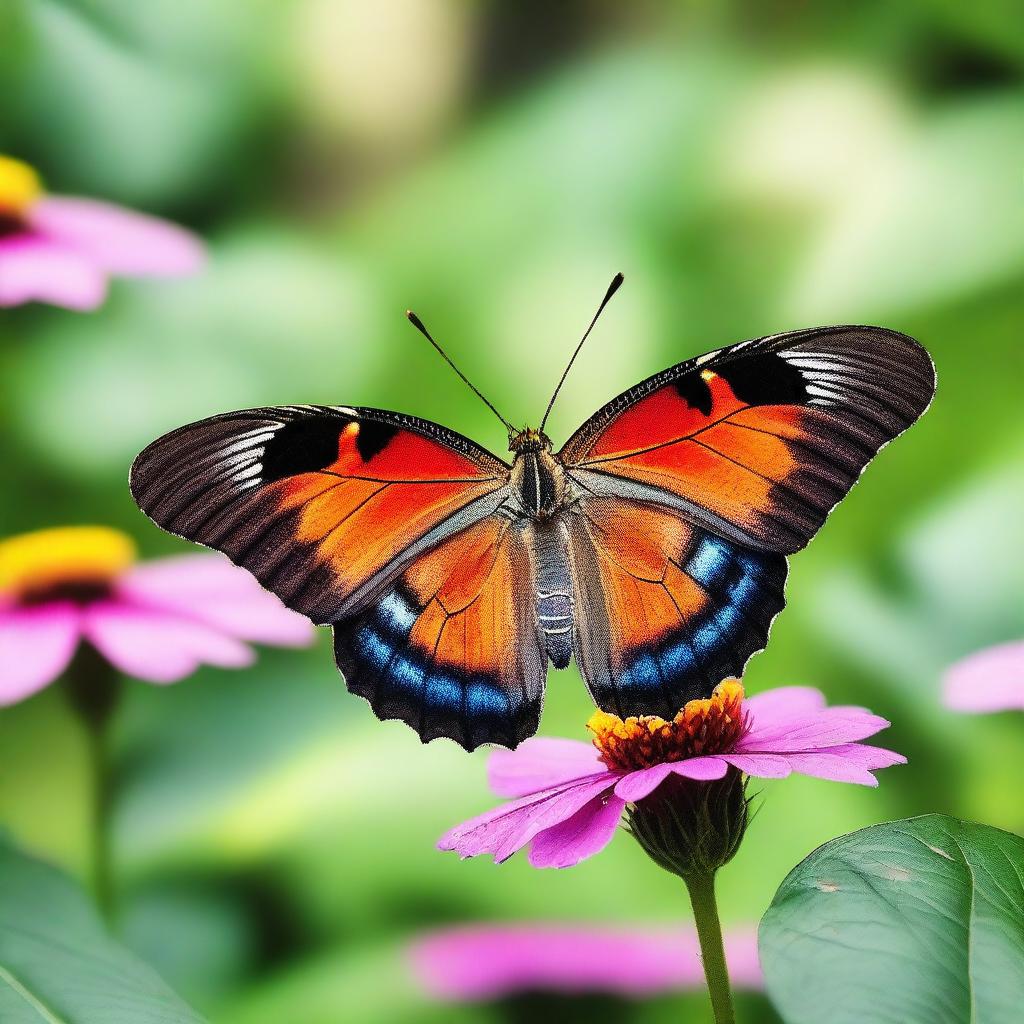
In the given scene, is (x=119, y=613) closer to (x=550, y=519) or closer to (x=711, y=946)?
(x=550, y=519)

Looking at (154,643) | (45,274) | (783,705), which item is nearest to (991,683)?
(783,705)

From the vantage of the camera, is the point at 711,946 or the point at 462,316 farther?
the point at 462,316

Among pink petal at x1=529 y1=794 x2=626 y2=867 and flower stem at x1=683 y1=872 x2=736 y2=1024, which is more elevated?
pink petal at x1=529 y1=794 x2=626 y2=867

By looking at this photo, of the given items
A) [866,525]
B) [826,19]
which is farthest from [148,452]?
[826,19]

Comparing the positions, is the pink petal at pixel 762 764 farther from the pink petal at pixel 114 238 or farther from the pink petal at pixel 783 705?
the pink petal at pixel 114 238

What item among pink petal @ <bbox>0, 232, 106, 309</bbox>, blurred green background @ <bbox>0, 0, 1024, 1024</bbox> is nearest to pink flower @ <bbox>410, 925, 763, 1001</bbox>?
blurred green background @ <bbox>0, 0, 1024, 1024</bbox>

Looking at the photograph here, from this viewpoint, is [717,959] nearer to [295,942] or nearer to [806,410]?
[806,410]

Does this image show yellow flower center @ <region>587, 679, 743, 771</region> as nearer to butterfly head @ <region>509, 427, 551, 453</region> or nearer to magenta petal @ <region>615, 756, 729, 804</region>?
magenta petal @ <region>615, 756, 729, 804</region>

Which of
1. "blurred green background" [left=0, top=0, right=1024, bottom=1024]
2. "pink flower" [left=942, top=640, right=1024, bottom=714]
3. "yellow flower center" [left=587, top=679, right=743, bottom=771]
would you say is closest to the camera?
"yellow flower center" [left=587, top=679, right=743, bottom=771]
